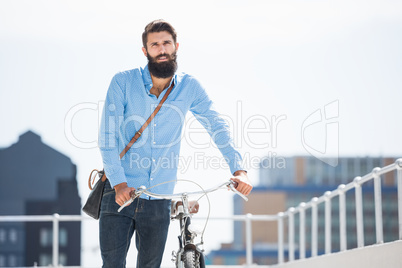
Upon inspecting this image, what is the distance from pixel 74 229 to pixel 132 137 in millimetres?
83737

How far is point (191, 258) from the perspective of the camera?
12.2 ft

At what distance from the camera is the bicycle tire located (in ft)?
12.1

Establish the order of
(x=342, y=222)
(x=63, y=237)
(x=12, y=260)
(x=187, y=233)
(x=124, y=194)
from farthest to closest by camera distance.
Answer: (x=12, y=260), (x=63, y=237), (x=342, y=222), (x=124, y=194), (x=187, y=233)

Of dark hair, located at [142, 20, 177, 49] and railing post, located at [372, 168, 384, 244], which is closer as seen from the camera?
dark hair, located at [142, 20, 177, 49]

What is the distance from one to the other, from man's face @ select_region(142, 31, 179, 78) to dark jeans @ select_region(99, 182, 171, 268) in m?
0.69

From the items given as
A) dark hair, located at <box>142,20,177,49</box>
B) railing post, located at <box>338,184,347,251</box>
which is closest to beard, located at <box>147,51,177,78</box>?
dark hair, located at <box>142,20,177,49</box>

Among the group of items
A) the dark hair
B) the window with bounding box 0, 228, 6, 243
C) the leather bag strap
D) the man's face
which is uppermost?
the dark hair

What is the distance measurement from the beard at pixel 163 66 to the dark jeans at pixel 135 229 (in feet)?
2.19

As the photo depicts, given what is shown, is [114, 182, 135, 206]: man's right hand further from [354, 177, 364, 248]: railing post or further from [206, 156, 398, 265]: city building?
[206, 156, 398, 265]: city building

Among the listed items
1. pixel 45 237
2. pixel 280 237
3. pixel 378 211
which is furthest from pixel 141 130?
pixel 45 237

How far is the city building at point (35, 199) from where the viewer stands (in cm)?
8650

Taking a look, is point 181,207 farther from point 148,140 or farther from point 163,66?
point 163,66

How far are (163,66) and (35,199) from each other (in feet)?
303

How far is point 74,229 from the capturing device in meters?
86.5
